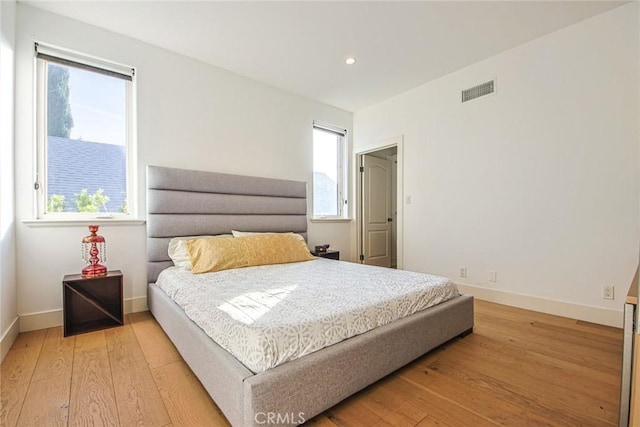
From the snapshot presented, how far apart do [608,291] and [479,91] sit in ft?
7.65

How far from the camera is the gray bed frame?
47.7 inches

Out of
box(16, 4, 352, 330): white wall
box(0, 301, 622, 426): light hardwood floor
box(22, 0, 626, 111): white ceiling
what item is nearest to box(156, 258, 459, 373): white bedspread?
box(0, 301, 622, 426): light hardwood floor

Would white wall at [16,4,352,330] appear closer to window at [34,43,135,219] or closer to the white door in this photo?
window at [34,43,135,219]

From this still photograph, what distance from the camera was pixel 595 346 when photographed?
211 cm

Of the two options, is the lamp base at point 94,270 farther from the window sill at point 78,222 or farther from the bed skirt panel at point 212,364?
the bed skirt panel at point 212,364

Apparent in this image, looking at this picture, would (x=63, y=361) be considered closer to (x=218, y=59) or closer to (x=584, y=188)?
(x=218, y=59)

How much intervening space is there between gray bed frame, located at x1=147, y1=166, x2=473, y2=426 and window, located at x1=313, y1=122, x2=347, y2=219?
3.19 ft

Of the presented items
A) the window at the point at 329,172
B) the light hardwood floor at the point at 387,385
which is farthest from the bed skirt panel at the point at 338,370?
the window at the point at 329,172

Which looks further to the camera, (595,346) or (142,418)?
(595,346)

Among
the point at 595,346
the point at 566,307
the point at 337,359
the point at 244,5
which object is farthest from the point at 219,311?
the point at 566,307

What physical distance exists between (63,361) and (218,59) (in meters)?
3.05

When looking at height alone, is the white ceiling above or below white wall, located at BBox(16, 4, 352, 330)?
above

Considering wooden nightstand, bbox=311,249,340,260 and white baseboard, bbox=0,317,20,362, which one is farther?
wooden nightstand, bbox=311,249,340,260

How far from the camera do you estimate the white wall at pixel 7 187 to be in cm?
199
